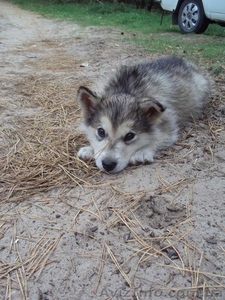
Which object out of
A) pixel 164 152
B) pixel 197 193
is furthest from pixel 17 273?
pixel 164 152

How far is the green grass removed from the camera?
24.7 ft

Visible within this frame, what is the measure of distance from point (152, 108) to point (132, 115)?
0.68 ft

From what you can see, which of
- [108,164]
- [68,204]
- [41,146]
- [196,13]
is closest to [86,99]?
[41,146]

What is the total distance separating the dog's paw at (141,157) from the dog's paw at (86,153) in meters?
0.39

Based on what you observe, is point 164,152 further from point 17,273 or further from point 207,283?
point 17,273

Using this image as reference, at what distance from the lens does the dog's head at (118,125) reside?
10.8 feet

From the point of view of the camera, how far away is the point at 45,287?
2.16 metres

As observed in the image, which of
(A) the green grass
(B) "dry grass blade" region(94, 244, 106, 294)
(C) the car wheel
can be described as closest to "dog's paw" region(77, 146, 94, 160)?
(B) "dry grass blade" region(94, 244, 106, 294)

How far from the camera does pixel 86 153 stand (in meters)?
3.53

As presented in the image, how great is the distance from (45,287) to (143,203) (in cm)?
101

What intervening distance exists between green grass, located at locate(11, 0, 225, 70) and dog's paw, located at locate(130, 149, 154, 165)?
306cm

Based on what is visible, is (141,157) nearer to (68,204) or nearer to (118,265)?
(68,204)

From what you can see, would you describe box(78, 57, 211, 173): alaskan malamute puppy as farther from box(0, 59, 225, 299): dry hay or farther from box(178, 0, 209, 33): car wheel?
box(178, 0, 209, 33): car wheel

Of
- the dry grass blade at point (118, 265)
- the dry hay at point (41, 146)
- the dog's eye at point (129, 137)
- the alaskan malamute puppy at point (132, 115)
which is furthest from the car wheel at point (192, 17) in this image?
the dry grass blade at point (118, 265)
